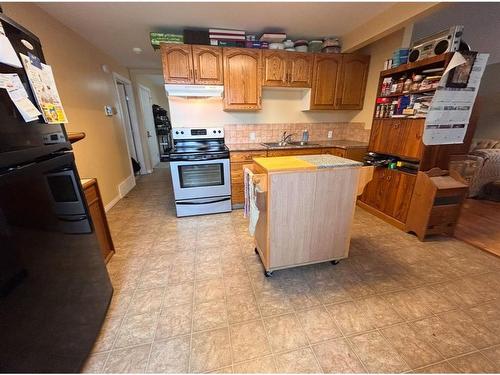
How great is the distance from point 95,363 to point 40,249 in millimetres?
740

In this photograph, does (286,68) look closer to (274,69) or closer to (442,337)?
(274,69)

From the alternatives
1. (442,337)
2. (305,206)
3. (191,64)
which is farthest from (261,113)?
(442,337)

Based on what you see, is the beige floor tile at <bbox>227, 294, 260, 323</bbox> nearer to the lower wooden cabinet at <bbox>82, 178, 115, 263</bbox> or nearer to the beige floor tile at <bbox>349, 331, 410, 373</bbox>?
the beige floor tile at <bbox>349, 331, 410, 373</bbox>

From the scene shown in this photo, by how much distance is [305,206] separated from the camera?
5.20 feet

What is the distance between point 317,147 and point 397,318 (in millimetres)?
2256

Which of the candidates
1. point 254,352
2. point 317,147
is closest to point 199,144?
point 317,147

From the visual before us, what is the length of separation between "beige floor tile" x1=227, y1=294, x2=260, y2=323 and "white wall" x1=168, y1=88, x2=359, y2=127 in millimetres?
2578

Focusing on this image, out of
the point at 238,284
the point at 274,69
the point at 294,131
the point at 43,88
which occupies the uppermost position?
the point at 274,69

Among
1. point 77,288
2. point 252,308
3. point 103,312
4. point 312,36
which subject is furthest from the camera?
point 312,36

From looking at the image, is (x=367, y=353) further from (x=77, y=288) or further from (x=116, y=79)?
(x=116, y=79)

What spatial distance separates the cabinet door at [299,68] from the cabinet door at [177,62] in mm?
1398

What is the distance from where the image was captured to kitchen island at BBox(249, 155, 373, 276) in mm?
1502

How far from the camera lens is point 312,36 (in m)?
3.01

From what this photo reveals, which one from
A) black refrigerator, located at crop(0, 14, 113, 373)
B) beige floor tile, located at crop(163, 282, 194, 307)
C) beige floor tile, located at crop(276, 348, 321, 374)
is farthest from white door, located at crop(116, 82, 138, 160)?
beige floor tile, located at crop(276, 348, 321, 374)
